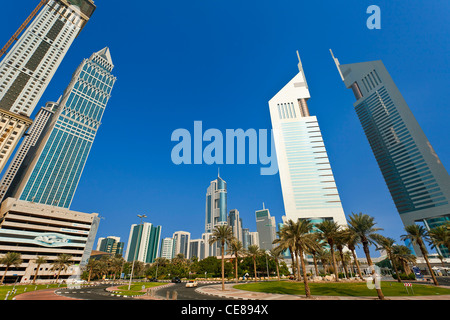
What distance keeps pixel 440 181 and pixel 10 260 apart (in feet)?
679

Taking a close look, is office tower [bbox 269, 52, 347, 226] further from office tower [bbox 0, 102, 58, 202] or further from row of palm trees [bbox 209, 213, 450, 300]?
office tower [bbox 0, 102, 58, 202]

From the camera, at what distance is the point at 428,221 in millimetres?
129250

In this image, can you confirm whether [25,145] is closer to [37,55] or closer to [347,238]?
[37,55]

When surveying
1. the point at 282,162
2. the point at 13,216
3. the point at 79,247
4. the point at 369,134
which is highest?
the point at 369,134

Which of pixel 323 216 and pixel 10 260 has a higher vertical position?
pixel 323 216

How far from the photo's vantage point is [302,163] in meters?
119

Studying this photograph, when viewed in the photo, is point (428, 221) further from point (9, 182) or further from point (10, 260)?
point (9, 182)

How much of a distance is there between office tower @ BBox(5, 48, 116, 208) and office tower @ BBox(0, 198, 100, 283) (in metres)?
37.3

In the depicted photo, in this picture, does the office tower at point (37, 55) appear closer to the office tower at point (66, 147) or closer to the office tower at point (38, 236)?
the office tower at point (66, 147)

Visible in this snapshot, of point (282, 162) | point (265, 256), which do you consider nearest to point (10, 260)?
point (265, 256)

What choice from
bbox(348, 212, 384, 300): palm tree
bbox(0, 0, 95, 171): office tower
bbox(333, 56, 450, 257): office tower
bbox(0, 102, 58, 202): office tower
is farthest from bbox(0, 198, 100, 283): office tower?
bbox(333, 56, 450, 257): office tower

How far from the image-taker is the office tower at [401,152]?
12562 centimetres

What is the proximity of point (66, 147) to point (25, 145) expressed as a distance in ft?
251
